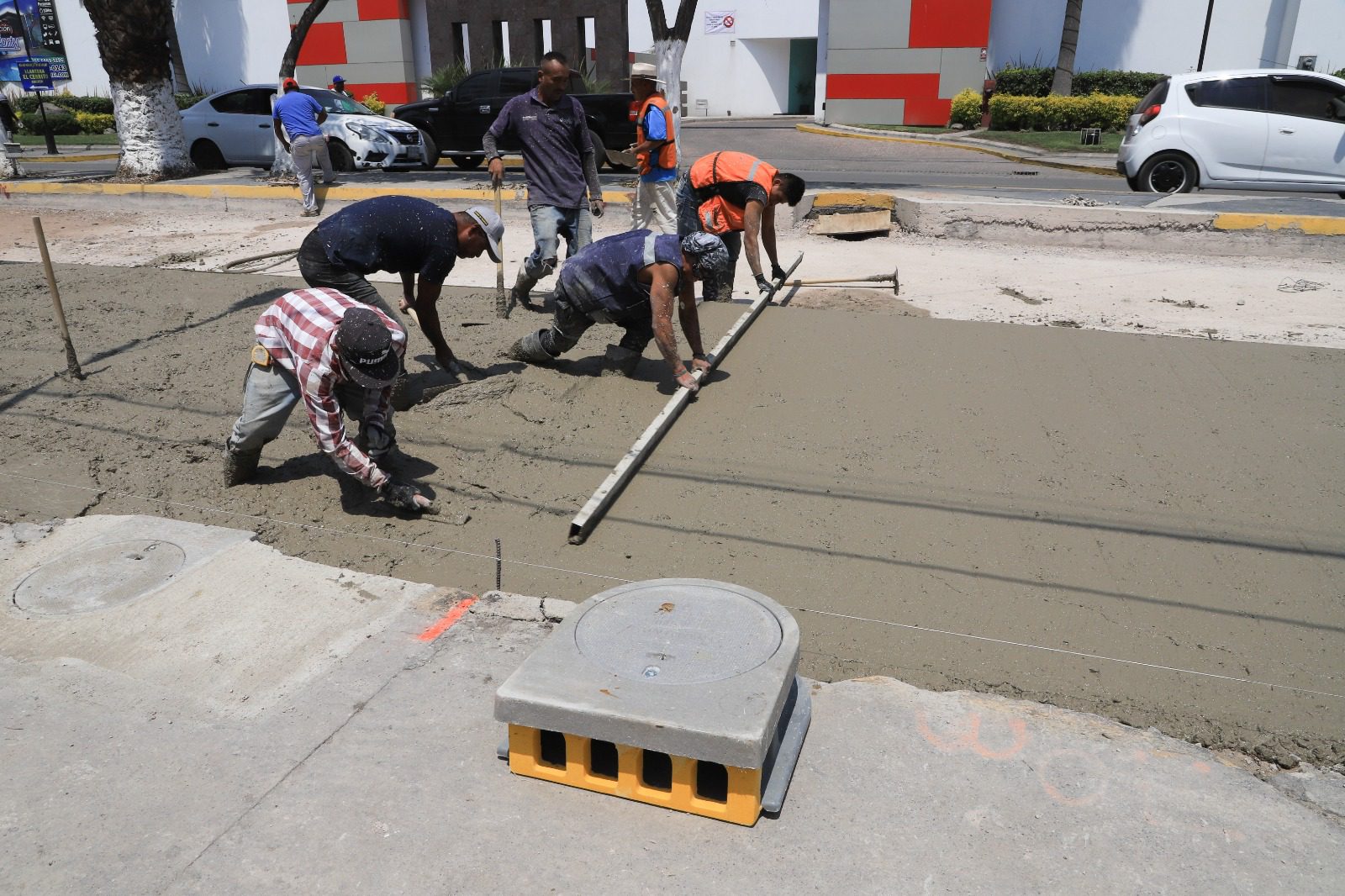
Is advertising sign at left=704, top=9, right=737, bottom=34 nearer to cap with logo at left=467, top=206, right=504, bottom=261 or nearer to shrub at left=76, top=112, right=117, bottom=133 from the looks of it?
shrub at left=76, top=112, right=117, bottom=133

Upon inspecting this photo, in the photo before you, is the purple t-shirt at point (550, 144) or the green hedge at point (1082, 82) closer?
the purple t-shirt at point (550, 144)

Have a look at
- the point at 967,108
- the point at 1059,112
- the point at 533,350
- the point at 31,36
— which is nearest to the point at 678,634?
the point at 533,350

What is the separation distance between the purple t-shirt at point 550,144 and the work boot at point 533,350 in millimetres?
1181

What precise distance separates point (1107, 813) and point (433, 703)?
1811 millimetres

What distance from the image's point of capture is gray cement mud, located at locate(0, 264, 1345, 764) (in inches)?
126

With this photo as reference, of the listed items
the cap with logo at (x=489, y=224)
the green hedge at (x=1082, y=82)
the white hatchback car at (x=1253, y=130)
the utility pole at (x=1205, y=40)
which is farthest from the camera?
the green hedge at (x=1082, y=82)

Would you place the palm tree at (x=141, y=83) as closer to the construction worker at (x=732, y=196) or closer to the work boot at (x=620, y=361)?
the construction worker at (x=732, y=196)

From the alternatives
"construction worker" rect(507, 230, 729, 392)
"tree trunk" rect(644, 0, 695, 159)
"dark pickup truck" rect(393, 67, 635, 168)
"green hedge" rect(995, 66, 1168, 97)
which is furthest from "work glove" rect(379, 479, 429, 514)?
"green hedge" rect(995, 66, 1168, 97)

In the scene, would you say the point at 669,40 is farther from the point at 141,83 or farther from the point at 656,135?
the point at 141,83

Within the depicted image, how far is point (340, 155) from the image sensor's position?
Result: 1298cm

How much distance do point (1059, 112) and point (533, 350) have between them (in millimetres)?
19177

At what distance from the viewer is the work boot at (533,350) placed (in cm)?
553

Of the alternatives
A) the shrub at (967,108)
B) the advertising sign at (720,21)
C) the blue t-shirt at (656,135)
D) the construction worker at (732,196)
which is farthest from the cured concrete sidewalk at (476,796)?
the advertising sign at (720,21)

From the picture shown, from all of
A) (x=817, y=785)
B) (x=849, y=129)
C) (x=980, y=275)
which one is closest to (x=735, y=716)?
(x=817, y=785)
